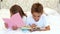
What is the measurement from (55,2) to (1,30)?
1.59 m

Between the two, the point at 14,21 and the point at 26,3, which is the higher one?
the point at 26,3

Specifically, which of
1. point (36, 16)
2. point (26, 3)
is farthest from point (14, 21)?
point (26, 3)

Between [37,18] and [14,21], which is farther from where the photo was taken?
[37,18]

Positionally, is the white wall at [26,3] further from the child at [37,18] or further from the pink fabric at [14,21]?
the pink fabric at [14,21]

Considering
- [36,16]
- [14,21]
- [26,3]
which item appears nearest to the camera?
[14,21]

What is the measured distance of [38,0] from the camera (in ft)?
9.59

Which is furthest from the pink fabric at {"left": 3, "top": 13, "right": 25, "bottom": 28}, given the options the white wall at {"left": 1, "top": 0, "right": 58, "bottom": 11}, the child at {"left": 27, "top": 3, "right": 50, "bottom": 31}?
the white wall at {"left": 1, "top": 0, "right": 58, "bottom": 11}

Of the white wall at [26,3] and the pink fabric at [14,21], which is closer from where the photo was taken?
the pink fabric at [14,21]

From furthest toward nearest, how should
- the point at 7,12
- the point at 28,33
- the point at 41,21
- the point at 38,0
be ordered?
the point at 38,0
the point at 7,12
the point at 41,21
the point at 28,33

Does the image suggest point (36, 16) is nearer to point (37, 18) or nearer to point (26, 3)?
point (37, 18)

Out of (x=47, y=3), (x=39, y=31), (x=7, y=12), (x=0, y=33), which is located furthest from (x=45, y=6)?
(x=0, y=33)

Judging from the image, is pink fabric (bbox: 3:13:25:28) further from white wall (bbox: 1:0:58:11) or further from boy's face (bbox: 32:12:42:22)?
white wall (bbox: 1:0:58:11)

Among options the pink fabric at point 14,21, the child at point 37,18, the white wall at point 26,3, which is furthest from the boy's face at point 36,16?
the white wall at point 26,3

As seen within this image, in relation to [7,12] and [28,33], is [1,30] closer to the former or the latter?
[28,33]
